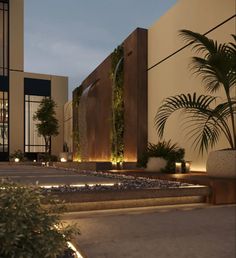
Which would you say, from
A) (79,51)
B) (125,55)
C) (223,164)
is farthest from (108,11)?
(223,164)

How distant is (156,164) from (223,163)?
2.66 meters

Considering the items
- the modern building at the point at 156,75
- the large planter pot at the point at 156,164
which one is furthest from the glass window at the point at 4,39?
the large planter pot at the point at 156,164

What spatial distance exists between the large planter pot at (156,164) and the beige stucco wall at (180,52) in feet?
2.73

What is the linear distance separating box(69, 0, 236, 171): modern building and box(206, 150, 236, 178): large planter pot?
1647 millimetres

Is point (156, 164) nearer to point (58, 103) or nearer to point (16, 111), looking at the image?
point (16, 111)

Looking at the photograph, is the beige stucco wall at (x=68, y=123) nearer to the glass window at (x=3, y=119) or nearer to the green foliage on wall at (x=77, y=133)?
the green foliage on wall at (x=77, y=133)

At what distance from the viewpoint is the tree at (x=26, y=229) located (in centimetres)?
147

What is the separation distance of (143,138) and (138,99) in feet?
3.77

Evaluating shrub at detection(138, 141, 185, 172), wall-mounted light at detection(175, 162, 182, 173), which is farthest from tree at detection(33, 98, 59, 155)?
wall-mounted light at detection(175, 162, 182, 173)

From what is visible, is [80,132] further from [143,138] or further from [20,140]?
[143,138]

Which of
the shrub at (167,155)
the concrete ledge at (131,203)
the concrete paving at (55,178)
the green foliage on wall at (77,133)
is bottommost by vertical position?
the concrete ledge at (131,203)

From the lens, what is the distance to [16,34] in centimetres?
2195

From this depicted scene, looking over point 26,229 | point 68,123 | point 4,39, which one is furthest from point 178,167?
point 4,39

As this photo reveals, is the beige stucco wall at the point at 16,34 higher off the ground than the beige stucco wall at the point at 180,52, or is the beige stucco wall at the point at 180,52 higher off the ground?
the beige stucco wall at the point at 16,34
